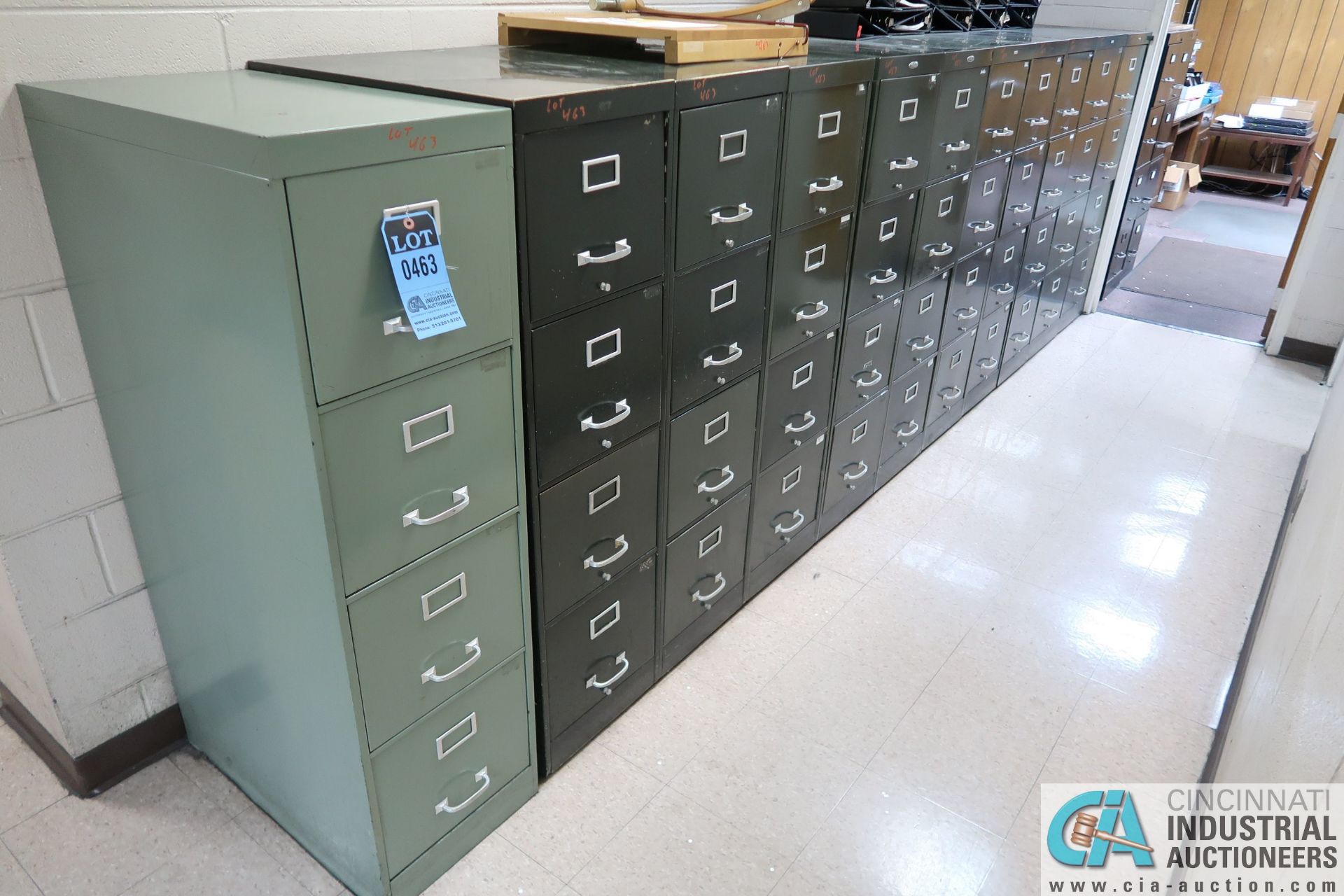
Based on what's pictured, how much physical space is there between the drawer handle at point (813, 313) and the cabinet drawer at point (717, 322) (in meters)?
0.16

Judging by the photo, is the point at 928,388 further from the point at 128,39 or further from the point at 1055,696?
the point at 128,39

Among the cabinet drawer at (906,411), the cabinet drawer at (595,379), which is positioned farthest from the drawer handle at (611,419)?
the cabinet drawer at (906,411)

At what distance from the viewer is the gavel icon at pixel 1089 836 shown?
72.2 inches

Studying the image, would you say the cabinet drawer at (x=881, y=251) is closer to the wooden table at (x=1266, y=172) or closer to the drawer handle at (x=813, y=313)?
the drawer handle at (x=813, y=313)

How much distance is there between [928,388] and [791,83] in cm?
157

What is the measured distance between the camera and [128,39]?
1495 millimetres

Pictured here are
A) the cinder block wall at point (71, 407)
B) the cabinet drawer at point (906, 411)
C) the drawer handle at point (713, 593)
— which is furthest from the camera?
the cabinet drawer at point (906, 411)

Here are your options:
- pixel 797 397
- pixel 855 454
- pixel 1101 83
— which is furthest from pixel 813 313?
pixel 1101 83

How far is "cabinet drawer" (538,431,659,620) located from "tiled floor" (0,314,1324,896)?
0.45 metres

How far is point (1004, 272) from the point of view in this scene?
3508mm

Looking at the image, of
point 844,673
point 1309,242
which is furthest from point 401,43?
point 1309,242

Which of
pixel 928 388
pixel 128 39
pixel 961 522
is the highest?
pixel 128 39

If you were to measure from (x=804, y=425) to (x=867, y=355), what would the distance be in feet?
1.28

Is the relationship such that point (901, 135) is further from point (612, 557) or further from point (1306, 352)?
point (1306, 352)
